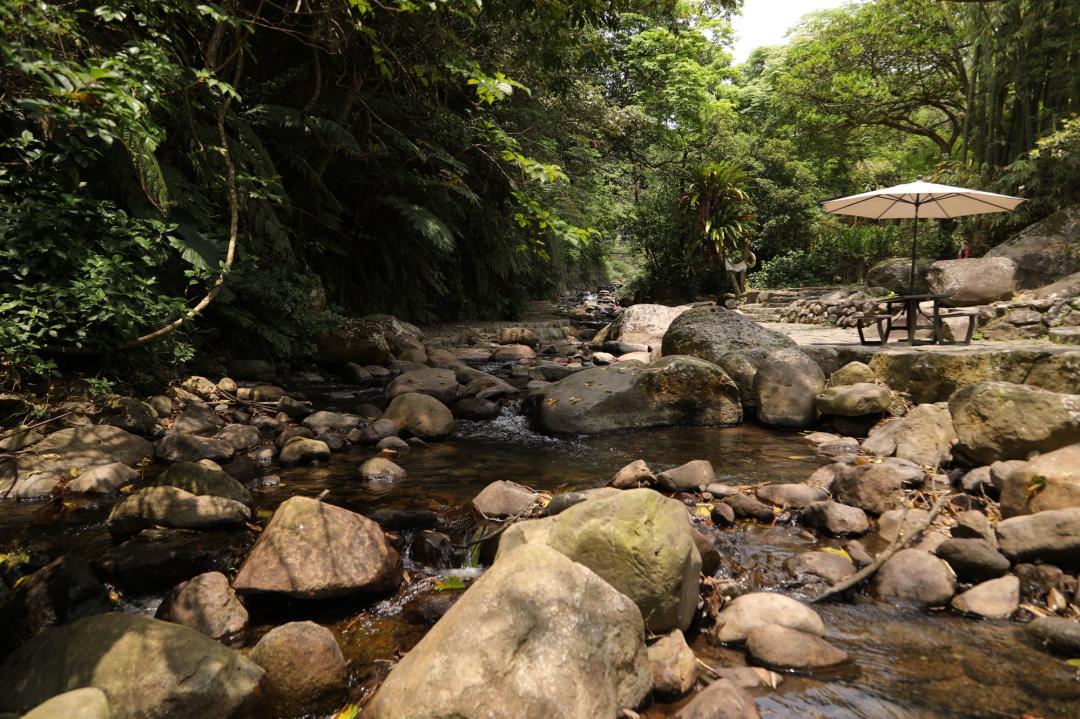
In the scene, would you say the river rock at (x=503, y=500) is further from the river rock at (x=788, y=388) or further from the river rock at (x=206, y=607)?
the river rock at (x=788, y=388)

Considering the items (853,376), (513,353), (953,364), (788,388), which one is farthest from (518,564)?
(513,353)

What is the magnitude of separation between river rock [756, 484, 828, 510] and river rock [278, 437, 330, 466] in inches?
147

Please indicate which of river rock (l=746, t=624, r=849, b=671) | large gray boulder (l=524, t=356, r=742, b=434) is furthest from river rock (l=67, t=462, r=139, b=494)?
river rock (l=746, t=624, r=849, b=671)

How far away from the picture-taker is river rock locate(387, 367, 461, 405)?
735 centimetres

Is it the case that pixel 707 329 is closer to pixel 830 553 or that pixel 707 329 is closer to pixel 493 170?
pixel 830 553

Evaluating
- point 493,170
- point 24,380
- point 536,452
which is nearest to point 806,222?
point 493,170

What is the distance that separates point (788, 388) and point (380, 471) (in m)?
4.64

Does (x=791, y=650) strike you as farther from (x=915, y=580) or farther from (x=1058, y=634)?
(x=1058, y=634)

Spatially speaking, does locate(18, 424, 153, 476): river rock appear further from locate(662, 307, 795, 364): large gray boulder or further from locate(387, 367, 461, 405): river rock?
locate(662, 307, 795, 364): large gray boulder

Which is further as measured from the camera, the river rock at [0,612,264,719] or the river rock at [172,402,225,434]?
the river rock at [172,402,225,434]

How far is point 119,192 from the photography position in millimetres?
5633

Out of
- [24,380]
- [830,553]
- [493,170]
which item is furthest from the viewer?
[493,170]

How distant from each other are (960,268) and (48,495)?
41.6 feet

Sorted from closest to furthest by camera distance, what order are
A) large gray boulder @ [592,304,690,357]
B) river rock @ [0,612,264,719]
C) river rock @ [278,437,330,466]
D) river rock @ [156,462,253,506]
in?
river rock @ [0,612,264,719] → river rock @ [156,462,253,506] → river rock @ [278,437,330,466] → large gray boulder @ [592,304,690,357]
